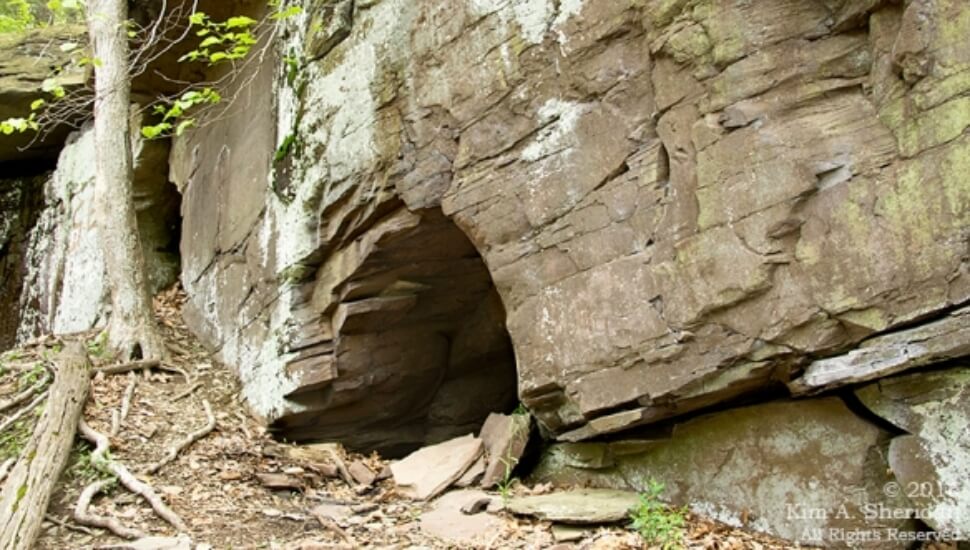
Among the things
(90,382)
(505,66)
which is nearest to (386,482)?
(90,382)

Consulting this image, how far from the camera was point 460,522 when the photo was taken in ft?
17.7

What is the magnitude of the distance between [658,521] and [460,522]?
1.44 metres

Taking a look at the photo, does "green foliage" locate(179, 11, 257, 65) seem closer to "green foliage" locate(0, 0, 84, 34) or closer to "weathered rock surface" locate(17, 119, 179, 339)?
"weathered rock surface" locate(17, 119, 179, 339)

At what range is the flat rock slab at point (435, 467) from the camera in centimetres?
623

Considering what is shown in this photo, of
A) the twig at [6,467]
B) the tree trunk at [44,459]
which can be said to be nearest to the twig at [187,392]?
the tree trunk at [44,459]

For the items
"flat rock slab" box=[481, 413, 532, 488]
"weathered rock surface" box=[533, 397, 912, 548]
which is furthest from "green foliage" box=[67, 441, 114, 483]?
"weathered rock surface" box=[533, 397, 912, 548]

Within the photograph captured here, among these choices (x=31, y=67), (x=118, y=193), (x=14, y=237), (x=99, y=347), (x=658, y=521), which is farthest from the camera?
(x=14, y=237)

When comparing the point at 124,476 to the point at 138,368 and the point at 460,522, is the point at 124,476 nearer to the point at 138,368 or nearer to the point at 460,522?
the point at 138,368

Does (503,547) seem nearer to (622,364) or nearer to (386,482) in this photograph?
(622,364)

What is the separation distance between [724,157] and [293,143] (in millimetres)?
5029

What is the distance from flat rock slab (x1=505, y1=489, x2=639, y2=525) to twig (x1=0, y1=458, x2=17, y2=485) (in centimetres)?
395

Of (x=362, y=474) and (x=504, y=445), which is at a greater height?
(x=504, y=445)

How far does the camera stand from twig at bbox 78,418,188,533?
5355 millimetres

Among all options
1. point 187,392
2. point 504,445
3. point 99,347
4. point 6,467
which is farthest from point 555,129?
point 99,347
